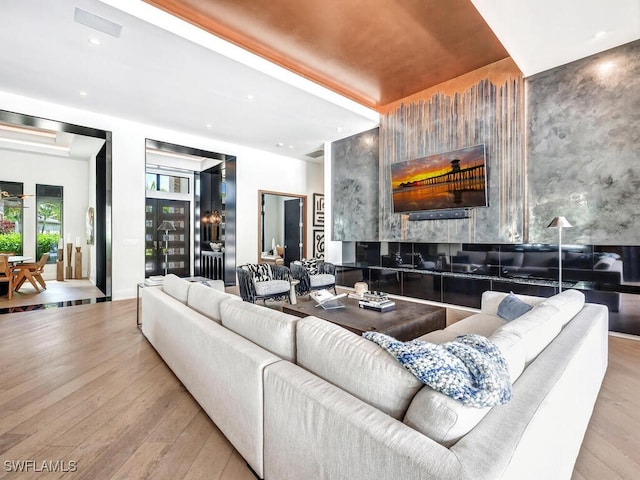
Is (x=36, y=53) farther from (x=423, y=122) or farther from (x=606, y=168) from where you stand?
(x=606, y=168)

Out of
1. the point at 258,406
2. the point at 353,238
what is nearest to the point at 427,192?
the point at 353,238

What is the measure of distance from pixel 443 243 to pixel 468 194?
974 mm

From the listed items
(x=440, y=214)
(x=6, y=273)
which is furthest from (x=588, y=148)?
(x=6, y=273)

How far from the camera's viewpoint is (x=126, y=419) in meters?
1.98

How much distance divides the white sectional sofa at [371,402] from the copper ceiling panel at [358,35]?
10.1 ft

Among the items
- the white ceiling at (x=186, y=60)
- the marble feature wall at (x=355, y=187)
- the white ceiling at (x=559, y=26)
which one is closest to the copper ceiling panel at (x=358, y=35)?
the white ceiling at (x=186, y=60)

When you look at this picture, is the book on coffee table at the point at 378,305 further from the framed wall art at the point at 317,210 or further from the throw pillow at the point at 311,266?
the framed wall art at the point at 317,210

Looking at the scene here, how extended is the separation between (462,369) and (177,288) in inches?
99.3

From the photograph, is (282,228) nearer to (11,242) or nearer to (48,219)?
(48,219)

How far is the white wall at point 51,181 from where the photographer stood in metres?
7.59

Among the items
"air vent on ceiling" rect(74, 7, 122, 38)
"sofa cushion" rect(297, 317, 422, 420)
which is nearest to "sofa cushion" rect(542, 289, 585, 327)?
"sofa cushion" rect(297, 317, 422, 420)

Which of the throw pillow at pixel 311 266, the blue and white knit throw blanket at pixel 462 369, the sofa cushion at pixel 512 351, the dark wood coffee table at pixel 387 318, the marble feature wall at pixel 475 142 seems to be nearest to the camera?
the blue and white knit throw blanket at pixel 462 369

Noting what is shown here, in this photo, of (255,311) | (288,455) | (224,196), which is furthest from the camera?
(224,196)

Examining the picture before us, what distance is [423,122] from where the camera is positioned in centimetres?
519
